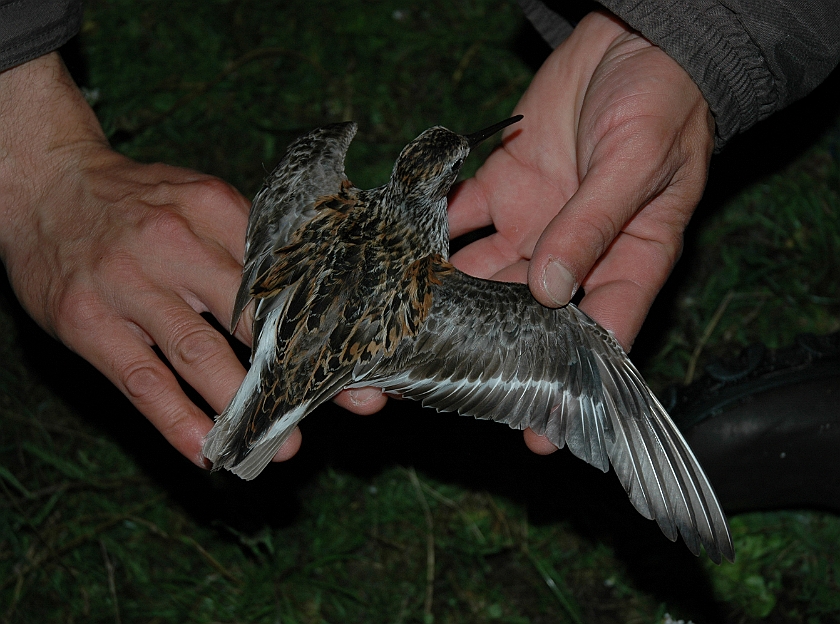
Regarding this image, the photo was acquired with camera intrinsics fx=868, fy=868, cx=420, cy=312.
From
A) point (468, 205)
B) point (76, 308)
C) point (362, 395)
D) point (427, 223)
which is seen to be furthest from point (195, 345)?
point (468, 205)

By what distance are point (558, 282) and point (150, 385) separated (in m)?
1.78

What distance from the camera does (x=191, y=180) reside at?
4312 mm

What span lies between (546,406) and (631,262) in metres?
0.95

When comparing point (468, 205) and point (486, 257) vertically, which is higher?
point (468, 205)

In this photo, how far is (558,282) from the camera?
3.53 meters

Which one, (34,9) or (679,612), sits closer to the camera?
(34,9)

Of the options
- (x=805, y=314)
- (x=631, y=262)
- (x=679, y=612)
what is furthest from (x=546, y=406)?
(x=805, y=314)

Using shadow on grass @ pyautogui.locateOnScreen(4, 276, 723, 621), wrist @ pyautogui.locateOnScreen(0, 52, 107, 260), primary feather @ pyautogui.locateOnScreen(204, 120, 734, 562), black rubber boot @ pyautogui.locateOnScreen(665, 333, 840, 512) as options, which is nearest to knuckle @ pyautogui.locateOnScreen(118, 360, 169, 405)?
primary feather @ pyautogui.locateOnScreen(204, 120, 734, 562)

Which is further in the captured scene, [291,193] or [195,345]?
[291,193]

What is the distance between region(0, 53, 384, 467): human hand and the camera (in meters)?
3.79

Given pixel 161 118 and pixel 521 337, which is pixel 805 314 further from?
pixel 161 118

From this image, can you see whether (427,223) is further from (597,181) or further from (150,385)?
A: (150,385)

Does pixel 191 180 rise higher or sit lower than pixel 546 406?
higher

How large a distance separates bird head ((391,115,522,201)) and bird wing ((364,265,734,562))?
551mm
